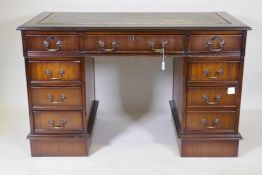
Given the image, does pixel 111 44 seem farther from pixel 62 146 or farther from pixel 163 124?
pixel 163 124

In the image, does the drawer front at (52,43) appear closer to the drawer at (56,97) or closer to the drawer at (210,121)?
the drawer at (56,97)

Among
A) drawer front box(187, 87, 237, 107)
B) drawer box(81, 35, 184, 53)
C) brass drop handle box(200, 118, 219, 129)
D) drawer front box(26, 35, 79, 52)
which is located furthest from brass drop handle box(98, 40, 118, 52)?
brass drop handle box(200, 118, 219, 129)

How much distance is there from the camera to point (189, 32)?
81.6 inches

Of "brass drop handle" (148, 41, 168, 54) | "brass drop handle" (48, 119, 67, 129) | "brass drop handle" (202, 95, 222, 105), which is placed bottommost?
"brass drop handle" (48, 119, 67, 129)

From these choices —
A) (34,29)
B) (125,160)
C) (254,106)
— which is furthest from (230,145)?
(34,29)

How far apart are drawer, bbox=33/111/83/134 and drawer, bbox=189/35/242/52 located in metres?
0.74

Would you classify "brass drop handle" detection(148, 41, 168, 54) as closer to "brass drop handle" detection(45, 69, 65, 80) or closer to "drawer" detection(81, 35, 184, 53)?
"drawer" detection(81, 35, 184, 53)

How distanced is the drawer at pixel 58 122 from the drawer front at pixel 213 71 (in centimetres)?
67

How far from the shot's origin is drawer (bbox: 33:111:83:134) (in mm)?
2236

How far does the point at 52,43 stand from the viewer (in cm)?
210

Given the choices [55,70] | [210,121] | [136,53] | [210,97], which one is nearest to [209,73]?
[210,97]

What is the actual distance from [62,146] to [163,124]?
802 millimetres

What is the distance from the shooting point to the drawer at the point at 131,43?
2092mm

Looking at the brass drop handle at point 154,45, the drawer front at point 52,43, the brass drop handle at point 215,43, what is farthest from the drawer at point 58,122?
the brass drop handle at point 215,43
